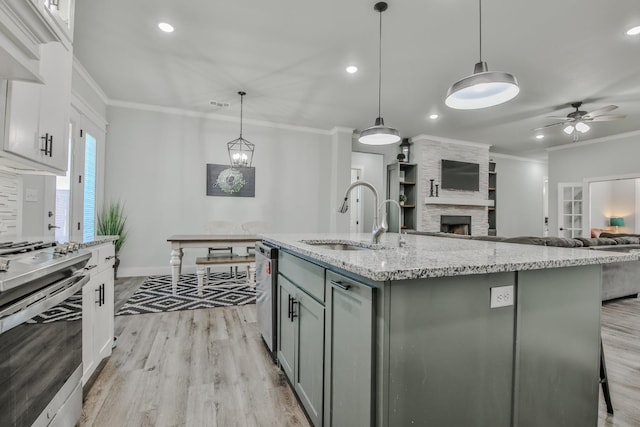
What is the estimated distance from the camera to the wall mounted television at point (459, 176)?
6715 millimetres

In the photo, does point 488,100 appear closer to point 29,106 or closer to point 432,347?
point 432,347

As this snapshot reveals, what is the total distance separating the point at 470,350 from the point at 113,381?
2.08m

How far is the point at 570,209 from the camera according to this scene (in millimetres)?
6984

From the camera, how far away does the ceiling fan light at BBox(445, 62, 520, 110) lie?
169cm

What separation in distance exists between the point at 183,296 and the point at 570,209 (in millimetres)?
8205

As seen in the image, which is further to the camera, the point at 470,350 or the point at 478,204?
the point at 478,204

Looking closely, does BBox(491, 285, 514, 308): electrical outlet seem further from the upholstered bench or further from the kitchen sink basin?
the upholstered bench

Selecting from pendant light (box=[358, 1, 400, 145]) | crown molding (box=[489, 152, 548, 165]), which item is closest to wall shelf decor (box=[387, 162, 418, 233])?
crown molding (box=[489, 152, 548, 165])

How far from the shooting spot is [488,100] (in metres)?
2.01

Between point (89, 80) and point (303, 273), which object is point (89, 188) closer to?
point (89, 80)

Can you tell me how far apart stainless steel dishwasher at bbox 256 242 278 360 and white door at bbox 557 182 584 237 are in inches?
298

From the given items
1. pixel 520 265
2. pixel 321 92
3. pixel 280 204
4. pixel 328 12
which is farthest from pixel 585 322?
pixel 280 204

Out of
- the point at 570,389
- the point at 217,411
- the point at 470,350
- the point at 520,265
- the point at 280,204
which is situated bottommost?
the point at 217,411

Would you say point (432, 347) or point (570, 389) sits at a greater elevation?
point (432, 347)
